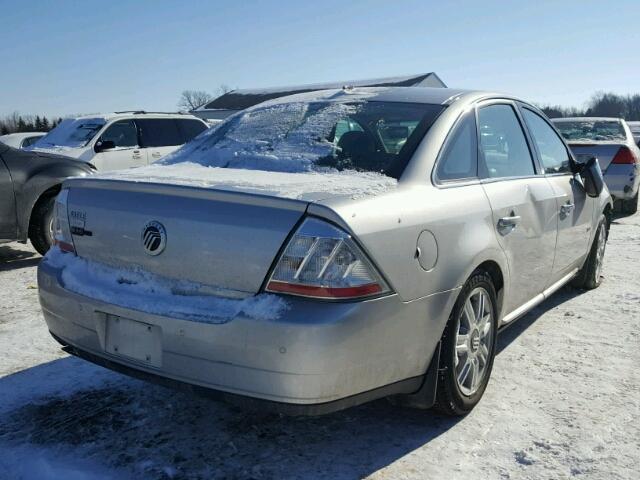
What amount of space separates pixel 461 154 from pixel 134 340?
69.8 inches

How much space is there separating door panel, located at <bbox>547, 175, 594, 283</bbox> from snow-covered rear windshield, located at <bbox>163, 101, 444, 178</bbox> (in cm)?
138

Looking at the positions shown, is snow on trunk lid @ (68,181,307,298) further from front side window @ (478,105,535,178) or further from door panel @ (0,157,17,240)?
door panel @ (0,157,17,240)

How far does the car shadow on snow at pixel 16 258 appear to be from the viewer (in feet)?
21.0

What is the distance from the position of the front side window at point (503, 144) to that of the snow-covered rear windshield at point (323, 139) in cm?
40

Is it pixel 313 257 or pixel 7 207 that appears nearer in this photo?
pixel 313 257

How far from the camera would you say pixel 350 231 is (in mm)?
2309

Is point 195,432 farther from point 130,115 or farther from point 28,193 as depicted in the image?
point 130,115

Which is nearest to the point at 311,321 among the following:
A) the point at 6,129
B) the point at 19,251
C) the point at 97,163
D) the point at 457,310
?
the point at 457,310

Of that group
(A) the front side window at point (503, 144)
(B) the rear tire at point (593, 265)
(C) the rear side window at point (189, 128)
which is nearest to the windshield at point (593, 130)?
(B) the rear tire at point (593, 265)

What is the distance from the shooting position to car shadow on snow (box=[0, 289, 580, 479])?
2623 mm

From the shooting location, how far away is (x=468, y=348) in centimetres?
303

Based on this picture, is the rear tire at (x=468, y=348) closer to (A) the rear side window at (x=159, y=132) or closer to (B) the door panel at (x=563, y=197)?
(B) the door panel at (x=563, y=197)

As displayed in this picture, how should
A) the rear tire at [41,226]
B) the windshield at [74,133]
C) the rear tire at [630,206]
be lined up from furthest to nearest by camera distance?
the windshield at [74,133] < the rear tire at [630,206] < the rear tire at [41,226]

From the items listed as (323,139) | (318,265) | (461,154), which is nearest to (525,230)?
(461,154)
